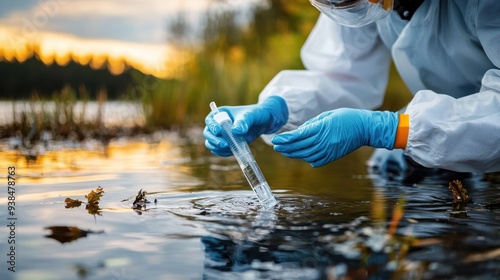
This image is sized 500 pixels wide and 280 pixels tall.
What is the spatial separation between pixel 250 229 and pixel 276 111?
118cm

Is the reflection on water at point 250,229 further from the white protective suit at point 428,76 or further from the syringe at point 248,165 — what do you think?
the white protective suit at point 428,76

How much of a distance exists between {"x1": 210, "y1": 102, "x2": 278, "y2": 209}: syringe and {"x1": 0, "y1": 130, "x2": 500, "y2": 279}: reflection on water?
0.06 meters

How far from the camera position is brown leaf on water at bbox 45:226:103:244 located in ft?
5.86

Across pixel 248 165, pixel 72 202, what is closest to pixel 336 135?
pixel 248 165

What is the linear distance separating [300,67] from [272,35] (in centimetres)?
404

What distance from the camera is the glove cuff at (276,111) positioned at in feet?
9.62

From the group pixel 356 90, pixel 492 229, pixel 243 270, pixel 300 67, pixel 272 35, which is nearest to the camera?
pixel 243 270

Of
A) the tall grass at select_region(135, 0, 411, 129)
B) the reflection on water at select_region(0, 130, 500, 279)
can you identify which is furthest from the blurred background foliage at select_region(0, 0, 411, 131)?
the reflection on water at select_region(0, 130, 500, 279)

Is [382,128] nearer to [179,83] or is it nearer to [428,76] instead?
[428,76]

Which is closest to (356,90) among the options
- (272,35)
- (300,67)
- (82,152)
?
(82,152)

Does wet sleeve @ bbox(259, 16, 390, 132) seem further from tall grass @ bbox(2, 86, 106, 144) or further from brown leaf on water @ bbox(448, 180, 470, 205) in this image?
tall grass @ bbox(2, 86, 106, 144)

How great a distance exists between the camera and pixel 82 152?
4.54 m

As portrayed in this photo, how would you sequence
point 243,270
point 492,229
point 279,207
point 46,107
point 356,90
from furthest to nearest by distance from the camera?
point 46,107 < point 356,90 < point 279,207 < point 492,229 < point 243,270

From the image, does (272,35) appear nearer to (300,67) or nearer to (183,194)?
(300,67)
